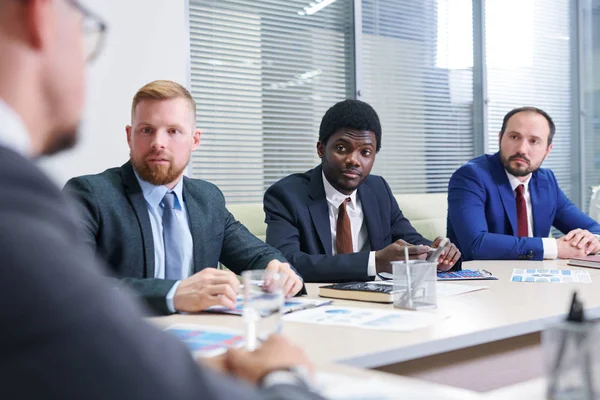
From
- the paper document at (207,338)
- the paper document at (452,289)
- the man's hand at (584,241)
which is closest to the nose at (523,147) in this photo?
the man's hand at (584,241)

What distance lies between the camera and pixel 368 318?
5.16ft

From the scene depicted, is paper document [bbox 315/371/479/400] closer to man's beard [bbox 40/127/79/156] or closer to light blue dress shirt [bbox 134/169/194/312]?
man's beard [bbox 40/127/79/156]

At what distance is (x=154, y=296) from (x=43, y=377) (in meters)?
1.24

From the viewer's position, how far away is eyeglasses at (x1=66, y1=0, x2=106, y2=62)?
683 mm

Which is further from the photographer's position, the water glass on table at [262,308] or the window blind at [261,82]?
the window blind at [261,82]

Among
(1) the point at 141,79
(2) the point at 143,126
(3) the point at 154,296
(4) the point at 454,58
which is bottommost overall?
(3) the point at 154,296

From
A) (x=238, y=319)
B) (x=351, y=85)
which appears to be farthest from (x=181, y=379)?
(x=351, y=85)

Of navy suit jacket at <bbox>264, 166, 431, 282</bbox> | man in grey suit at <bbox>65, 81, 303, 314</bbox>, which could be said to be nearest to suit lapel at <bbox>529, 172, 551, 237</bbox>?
navy suit jacket at <bbox>264, 166, 431, 282</bbox>

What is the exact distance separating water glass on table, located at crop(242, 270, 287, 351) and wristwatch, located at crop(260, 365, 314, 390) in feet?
1.44

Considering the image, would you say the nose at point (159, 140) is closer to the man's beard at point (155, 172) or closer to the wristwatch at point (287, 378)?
the man's beard at point (155, 172)

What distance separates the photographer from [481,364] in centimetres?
149

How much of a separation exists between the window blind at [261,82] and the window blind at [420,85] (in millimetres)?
286

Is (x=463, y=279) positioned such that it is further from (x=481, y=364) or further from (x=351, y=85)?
(x=351, y=85)

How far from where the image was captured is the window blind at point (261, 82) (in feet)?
13.8
